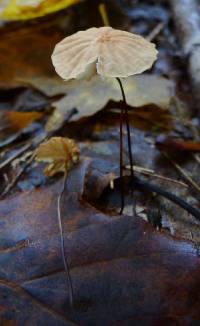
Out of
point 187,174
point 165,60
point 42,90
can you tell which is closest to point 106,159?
point 187,174

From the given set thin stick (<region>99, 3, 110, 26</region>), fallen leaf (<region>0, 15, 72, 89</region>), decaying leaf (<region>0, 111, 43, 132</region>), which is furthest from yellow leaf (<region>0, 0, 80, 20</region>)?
decaying leaf (<region>0, 111, 43, 132</region>)

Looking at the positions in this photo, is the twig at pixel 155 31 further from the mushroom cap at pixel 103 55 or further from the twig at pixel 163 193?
the mushroom cap at pixel 103 55

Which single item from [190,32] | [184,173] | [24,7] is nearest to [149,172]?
[184,173]

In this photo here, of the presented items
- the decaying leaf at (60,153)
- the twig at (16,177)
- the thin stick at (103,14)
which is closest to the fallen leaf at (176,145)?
the decaying leaf at (60,153)

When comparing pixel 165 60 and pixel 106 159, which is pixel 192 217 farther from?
pixel 165 60

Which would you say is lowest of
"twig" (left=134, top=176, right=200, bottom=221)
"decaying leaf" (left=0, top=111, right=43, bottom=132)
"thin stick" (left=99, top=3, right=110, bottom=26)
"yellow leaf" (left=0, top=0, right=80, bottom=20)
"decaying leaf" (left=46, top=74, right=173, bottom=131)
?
"twig" (left=134, top=176, right=200, bottom=221)

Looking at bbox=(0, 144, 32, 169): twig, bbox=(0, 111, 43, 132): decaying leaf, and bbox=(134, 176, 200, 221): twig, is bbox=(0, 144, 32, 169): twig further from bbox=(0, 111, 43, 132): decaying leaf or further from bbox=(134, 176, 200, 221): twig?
bbox=(134, 176, 200, 221): twig
